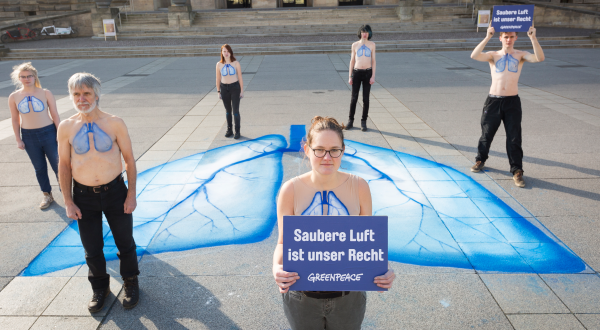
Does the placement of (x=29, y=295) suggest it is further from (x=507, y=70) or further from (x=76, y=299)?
(x=507, y=70)

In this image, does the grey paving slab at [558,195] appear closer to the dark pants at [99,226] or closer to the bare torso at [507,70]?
the bare torso at [507,70]

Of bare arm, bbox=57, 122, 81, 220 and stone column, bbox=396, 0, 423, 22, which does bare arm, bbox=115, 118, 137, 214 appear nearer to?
bare arm, bbox=57, 122, 81, 220

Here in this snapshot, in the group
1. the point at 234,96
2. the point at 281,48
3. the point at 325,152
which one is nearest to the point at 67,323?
the point at 325,152

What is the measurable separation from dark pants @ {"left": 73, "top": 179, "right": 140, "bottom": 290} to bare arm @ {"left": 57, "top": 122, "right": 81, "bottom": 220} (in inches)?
2.7

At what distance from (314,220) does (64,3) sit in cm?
3956

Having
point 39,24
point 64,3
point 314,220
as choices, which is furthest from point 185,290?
point 64,3

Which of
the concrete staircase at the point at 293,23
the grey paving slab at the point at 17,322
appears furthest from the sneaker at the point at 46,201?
the concrete staircase at the point at 293,23

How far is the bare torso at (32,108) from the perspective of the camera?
16.3ft

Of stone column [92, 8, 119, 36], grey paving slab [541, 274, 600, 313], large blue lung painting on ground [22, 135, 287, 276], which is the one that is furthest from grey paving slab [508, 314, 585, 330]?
stone column [92, 8, 119, 36]

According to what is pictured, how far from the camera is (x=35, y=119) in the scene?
508 centimetres

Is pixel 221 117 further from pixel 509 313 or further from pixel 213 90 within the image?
pixel 509 313

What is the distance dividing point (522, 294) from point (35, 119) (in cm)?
574

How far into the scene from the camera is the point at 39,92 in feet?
16.6

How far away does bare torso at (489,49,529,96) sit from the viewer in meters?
5.64
